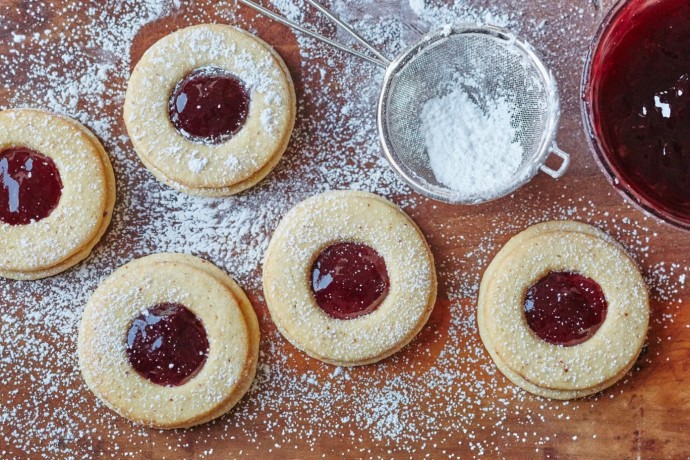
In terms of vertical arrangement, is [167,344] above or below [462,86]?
below

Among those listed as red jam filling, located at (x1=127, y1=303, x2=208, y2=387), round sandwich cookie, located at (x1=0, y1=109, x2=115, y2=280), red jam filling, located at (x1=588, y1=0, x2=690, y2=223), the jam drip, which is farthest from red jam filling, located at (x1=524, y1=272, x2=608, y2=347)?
the jam drip

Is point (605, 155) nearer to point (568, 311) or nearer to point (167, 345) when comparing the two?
point (568, 311)

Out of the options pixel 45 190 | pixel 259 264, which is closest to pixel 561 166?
pixel 259 264

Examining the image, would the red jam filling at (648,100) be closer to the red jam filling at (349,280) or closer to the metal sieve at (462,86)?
the metal sieve at (462,86)

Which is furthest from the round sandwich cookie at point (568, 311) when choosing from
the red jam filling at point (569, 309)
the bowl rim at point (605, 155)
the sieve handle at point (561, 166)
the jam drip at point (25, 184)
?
the jam drip at point (25, 184)

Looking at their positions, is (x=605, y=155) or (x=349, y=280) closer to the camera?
(x=605, y=155)

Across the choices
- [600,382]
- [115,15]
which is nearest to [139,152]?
[115,15]
